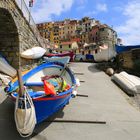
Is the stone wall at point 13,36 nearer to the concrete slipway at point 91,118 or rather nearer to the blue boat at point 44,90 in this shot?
the blue boat at point 44,90

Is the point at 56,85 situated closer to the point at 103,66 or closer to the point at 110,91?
the point at 110,91

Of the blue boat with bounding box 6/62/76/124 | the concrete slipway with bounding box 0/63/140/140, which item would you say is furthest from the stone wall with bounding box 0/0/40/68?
the concrete slipway with bounding box 0/63/140/140

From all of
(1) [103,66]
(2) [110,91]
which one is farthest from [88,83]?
(1) [103,66]

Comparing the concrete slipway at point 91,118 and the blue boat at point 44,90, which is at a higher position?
the blue boat at point 44,90

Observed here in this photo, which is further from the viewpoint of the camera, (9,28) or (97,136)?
(9,28)

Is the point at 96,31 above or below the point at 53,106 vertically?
above

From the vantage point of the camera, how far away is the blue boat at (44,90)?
6.36 m

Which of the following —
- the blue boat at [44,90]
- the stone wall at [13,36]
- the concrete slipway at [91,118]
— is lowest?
the concrete slipway at [91,118]

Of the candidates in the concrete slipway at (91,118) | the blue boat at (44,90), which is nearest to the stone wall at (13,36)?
the blue boat at (44,90)

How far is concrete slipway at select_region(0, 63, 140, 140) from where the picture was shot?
646 cm

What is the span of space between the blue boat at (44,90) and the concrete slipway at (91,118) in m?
0.37

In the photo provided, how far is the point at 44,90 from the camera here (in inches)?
271

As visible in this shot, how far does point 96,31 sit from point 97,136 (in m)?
87.4

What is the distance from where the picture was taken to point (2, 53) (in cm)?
1457
